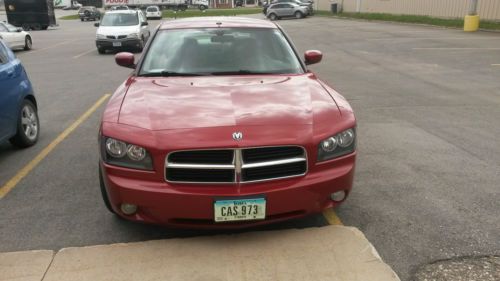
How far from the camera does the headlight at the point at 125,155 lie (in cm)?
337

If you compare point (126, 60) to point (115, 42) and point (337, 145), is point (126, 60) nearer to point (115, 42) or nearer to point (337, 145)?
point (337, 145)

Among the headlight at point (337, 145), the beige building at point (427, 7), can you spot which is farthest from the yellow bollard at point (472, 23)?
the headlight at point (337, 145)

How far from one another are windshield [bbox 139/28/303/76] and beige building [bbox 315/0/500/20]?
23.9 m

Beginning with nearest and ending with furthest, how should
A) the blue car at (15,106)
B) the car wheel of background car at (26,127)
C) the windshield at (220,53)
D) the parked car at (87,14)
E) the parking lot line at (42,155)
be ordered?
1. the windshield at (220,53)
2. the parking lot line at (42,155)
3. the blue car at (15,106)
4. the car wheel of background car at (26,127)
5. the parked car at (87,14)

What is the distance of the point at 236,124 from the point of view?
11.3ft

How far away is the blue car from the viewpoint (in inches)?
220

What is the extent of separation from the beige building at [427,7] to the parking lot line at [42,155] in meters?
23.5

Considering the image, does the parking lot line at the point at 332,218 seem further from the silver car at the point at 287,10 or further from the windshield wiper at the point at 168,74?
→ the silver car at the point at 287,10

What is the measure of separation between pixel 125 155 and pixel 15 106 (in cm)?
317

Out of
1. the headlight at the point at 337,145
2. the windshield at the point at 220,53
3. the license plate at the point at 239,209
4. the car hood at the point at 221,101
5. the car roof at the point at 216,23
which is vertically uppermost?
the car roof at the point at 216,23

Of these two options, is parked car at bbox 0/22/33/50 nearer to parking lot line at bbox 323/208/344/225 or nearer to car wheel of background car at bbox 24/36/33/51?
car wheel of background car at bbox 24/36/33/51

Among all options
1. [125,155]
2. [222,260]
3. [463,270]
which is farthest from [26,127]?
[463,270]

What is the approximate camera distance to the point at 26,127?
6.30m

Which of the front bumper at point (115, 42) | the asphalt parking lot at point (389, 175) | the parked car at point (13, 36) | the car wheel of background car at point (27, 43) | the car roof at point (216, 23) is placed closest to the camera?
the asphalt parking lot at point (389, 175)
